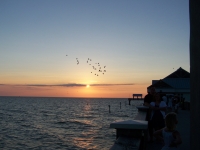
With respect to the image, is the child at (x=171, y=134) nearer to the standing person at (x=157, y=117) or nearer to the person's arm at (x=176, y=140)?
the person's arm at (x=176, y=140)

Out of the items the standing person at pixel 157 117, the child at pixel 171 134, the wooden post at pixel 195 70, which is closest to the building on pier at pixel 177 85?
the standing person at pixel 157 117

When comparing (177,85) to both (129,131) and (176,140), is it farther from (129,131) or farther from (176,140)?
(176,140)

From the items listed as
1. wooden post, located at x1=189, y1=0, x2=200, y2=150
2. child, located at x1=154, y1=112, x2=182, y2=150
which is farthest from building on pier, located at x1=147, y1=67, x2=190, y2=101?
wooden post, located at x1=189, y1=0, x2=200, y2=150

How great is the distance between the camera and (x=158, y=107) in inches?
319

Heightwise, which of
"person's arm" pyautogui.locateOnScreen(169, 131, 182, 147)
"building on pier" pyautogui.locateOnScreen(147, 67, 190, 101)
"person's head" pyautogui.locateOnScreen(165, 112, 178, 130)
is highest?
"building on pier" pyautogui.locateOnScreen(147, 67, 190, 101)

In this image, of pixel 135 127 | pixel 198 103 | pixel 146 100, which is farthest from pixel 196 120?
pixel 146 100

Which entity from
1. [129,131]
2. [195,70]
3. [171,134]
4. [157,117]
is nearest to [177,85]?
[157,117]

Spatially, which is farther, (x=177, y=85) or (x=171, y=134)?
(x=177, y=85)

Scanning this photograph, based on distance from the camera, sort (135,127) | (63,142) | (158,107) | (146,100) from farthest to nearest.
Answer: (63,142) → (146,100) → (158,107) → (135,127)

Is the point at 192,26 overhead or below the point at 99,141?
overhead

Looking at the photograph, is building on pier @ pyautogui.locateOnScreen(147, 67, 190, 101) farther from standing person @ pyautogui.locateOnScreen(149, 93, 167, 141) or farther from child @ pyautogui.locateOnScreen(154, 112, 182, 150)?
child @ pyautogui.locateOnScreen(154, 112, 182, 150)

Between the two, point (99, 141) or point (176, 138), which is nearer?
point (176, 138)

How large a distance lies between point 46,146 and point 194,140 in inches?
806

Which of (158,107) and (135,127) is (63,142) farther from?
(135,127)
